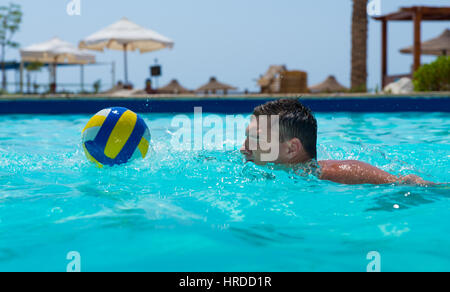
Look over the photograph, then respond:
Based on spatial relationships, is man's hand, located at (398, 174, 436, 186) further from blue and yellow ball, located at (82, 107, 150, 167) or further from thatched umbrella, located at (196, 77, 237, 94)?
thatched umbrella, located at (196, 77, 237, 94)

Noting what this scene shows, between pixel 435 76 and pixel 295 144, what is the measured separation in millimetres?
11943

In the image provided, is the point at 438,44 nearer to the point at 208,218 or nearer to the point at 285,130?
the point at 285,130

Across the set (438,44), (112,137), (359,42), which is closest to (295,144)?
(112,137)

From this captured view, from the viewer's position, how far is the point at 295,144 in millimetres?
3305

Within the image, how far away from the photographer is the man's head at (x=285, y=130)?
3.30m

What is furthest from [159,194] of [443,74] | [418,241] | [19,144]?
[443,74]

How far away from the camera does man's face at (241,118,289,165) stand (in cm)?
330

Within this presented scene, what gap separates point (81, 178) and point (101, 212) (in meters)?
1.17

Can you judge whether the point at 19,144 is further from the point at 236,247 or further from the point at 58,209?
the point at 236,247

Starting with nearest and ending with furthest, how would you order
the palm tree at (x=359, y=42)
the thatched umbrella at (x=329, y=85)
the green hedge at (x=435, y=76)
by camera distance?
the green hedge at (x=435, y=76), the palm tree at (x=359, y=42), the thatched umbrella at (x=329, y=85)

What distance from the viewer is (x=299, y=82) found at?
1831cm

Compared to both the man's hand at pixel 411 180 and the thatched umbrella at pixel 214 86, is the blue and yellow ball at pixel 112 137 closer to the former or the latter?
the man's hand at pixel 411 180

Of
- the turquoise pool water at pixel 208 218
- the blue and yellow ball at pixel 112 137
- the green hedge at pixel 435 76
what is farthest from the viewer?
the green hedge at pixel 435 76

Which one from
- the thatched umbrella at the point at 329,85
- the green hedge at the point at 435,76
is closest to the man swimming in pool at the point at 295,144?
the green hedge at the point at 435,76
